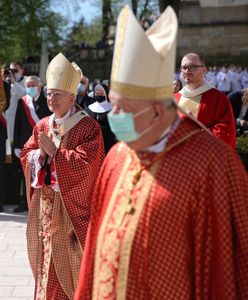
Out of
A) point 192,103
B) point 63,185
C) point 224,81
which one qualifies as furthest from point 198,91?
point 224,81

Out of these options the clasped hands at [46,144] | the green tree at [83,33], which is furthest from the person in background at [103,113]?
the green tree at [83,33]

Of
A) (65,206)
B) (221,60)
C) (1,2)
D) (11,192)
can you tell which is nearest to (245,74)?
(221,60)

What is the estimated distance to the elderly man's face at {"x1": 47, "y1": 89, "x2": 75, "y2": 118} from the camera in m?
5.20

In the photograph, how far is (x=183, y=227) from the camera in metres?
3.08

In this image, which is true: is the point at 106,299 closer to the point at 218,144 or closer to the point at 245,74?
the point at 218,144

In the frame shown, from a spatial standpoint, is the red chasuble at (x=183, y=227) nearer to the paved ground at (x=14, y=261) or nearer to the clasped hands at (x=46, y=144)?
the clasped hands at (x=46, y=144)

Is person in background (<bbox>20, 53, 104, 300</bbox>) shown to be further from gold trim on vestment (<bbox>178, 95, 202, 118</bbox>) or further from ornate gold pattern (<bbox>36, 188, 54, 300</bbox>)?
gold trim on vestment (<bbox>178, 95, 202, 118</bbox>)

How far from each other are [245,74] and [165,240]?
2284cm

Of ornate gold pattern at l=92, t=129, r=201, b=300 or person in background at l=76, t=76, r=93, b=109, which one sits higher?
ornate gold pattern at l=92, t=129, r=201, b=300

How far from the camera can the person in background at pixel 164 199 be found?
3.05 metres

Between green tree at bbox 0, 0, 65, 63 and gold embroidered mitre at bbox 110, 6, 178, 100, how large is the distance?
26357 millimetres

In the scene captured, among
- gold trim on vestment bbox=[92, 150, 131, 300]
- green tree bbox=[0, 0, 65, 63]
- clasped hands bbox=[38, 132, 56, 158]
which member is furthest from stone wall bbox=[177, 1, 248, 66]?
gold trim on vestment bbox=[92, 150, 131, 300]

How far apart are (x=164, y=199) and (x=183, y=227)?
0.15 meters

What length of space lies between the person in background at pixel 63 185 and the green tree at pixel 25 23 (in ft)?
80.1
